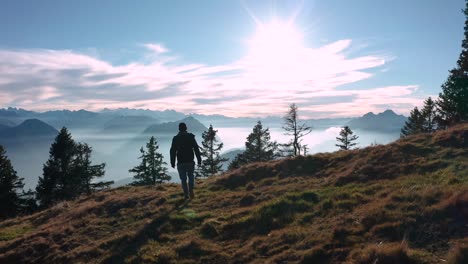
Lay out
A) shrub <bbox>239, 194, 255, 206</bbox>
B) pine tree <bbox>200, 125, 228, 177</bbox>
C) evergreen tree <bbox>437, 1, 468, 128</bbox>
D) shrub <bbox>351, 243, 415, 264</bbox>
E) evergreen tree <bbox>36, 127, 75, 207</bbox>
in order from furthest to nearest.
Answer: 1. pine tree <bbox>200, 125, 228, 177</bbox>
2. evergreen tree <bbox>36, 127, 75, 207</bbox>
3. evergreen tree <bbox>437, 1, 468, 128</bbox>
4. shrub <bbox>239, 194, 255, 206</bbox>
5. shrub <bbox>351, 243, 415, 264</bbox>

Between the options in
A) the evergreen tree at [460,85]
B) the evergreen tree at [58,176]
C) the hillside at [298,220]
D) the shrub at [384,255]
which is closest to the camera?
the shrub at [384,255]

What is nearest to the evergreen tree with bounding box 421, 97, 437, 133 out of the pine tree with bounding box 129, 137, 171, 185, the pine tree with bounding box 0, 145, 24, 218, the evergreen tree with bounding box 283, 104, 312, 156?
the evergreen tree with bounding box 283, 104, 312, 156

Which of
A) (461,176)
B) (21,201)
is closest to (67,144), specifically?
(21,201)

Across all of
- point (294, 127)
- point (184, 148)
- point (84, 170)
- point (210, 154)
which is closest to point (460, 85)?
point (294, 127)

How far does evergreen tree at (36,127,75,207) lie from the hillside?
110 ft

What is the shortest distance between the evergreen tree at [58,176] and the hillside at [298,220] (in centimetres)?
3344

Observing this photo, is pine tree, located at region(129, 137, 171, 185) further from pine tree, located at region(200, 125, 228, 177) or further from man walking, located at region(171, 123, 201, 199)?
man walking, located at region(171, 123, 201, 199)

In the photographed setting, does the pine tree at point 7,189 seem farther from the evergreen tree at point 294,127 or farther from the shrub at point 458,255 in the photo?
the shrub at point 458,255

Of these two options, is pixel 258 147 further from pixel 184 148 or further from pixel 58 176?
pixel 184 148

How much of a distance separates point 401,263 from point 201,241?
507 centimetres

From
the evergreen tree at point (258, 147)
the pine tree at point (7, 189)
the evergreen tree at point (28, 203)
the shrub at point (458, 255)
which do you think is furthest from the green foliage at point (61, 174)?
the shrub at point (458, 255)

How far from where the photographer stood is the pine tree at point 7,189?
42.8m

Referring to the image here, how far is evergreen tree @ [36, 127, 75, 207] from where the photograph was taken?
47125 millimetres

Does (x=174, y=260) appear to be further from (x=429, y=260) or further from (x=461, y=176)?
(x=461, y=176)
